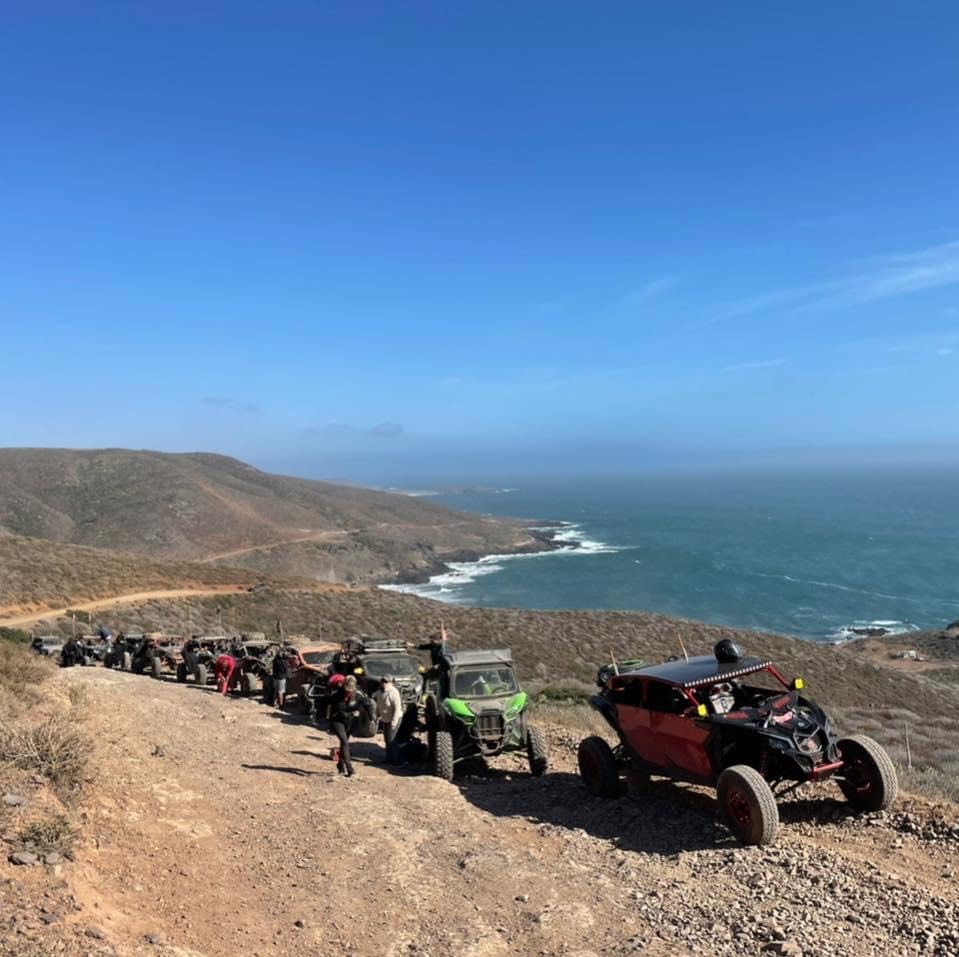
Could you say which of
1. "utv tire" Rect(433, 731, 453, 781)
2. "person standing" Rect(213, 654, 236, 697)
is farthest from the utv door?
"person standing" Rect(213, 654, 236, 697)

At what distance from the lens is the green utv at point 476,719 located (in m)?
10.6

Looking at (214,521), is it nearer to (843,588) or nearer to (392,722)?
(843,588)

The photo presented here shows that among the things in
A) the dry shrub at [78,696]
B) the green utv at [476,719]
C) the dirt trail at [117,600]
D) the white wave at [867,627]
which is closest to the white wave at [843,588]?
the white wave at [867,627]

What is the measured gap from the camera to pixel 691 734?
8219 millimetres

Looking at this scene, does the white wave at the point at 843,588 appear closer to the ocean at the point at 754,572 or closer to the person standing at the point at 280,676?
the ocean at the point at 754,572

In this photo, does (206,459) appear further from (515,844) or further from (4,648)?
(515,844)

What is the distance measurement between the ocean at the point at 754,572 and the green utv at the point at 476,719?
4804 centimetres

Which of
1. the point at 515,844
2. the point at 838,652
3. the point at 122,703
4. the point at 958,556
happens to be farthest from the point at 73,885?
the point at 958,556

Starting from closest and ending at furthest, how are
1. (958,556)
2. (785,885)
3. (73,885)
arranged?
(73,885) < (785,885) < (958,556)

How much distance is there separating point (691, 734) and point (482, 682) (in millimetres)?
3784

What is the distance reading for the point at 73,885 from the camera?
5.71 meters

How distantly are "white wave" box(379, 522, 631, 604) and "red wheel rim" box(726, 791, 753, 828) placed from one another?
6050 centimetres

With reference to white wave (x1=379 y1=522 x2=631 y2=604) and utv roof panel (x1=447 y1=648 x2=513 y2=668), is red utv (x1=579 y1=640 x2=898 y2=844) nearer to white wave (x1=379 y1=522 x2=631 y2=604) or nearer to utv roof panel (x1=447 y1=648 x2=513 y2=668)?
utv roof panel (x1=447 y1=648 x2=513 y2=668)

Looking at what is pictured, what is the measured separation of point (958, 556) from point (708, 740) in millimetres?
94307
